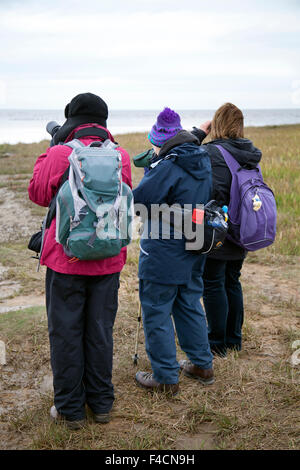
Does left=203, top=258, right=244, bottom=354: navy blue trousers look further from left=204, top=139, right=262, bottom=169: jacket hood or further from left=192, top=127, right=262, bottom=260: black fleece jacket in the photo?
left=204, top=139, right=262, bottom=169: jacket hood

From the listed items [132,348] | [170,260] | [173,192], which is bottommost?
[132,348]

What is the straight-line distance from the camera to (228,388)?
3.44 meters

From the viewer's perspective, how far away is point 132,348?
13.5 ft

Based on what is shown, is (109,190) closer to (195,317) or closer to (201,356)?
(195,317)

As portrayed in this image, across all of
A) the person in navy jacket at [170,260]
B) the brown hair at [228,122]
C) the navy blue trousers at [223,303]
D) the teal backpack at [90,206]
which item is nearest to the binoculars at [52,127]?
the teal backpack at [90,206]

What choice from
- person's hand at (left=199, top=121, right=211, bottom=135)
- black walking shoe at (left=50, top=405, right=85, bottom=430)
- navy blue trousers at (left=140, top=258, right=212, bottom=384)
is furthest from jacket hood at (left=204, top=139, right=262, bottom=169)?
black walking shoe at (left=50, top=405, right=85, bottom=430)

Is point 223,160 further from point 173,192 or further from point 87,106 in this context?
point 87,106

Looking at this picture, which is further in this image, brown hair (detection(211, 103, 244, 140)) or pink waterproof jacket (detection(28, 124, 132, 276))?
brown hair (detection(211, 103, 244, 140))

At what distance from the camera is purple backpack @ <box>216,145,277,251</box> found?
3516 millimetres

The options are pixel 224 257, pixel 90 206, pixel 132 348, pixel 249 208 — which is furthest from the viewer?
pixel 132 348

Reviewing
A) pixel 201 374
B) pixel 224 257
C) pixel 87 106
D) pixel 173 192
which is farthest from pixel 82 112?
pixel 201 374

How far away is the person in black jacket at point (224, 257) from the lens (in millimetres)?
3562

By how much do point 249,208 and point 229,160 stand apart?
15.1 inches

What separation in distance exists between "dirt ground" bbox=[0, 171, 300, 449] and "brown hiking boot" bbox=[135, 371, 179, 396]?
0.24 ft
